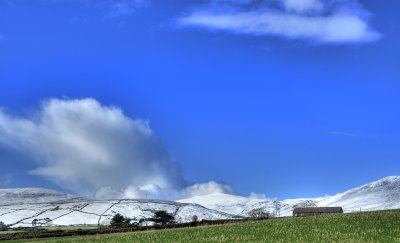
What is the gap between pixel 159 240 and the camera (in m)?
62.7

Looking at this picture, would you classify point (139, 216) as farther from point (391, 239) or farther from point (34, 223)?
point (391, 239)

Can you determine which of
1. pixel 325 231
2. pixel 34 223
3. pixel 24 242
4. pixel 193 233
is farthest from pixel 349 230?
pixel 34 223

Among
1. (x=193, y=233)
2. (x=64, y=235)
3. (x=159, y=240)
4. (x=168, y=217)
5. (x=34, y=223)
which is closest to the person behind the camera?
(x=159, y=240)

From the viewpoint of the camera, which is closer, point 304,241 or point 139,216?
point 304,241

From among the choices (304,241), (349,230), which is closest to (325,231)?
(349,230)

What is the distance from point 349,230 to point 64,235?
61.9 m

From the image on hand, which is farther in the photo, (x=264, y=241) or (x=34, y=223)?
(x=34, y=223)

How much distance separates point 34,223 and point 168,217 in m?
53.7

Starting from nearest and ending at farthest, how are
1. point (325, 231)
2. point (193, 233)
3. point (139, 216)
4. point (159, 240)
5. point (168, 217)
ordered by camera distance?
point (325, 231), point (159, 240), point (193, 233), point (168, 217), point (139, 216)

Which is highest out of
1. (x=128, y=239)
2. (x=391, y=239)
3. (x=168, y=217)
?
(x=168, y=217)

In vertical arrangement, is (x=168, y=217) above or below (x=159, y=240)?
above

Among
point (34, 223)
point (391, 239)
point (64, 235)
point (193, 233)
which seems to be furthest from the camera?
point (34, 223)

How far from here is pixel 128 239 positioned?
6650 cm

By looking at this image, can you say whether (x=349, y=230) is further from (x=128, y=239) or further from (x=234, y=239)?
(x=128, y=239)
